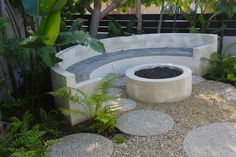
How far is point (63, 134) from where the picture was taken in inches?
150

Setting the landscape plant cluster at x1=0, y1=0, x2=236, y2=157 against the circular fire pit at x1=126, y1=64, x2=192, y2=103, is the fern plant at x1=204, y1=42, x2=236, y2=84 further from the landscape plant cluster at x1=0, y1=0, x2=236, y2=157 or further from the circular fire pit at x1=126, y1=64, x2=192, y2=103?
the circular fire pit at x1=126, y1=64, x2=192, y2=103

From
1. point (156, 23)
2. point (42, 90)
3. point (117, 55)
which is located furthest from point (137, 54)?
point (42, 90)

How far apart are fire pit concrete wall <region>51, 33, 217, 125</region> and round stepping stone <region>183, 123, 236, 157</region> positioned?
2.04 metres

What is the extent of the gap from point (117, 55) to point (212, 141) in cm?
322

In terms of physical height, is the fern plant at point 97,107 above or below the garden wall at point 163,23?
below

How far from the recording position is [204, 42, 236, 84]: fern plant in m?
5.50

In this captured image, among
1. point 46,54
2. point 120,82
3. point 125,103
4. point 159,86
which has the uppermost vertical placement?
point 46,54

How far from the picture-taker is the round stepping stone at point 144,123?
3775 mm

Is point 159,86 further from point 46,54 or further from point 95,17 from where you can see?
point 95,17

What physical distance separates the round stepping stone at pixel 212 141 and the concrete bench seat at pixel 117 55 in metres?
2.31

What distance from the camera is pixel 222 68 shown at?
5625 mm

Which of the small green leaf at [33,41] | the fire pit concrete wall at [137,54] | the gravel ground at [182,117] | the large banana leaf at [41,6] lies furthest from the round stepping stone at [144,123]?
the large banana leaf at [41,6]

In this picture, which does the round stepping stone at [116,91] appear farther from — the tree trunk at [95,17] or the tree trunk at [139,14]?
the tree trunk at [139,14]

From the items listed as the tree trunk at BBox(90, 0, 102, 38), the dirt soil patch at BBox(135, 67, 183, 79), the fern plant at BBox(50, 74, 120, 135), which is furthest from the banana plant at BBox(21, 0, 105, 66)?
the tree trunk at BBox(90, 0, 102, 38)
